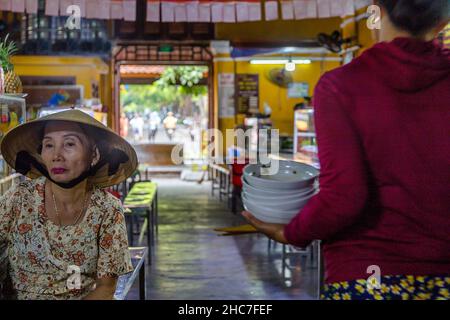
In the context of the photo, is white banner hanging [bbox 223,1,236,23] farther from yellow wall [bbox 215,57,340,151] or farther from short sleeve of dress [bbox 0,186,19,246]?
yellow wall [bbox 215,57,340,151]

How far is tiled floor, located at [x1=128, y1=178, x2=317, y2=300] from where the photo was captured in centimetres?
563

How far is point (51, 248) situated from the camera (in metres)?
2.23

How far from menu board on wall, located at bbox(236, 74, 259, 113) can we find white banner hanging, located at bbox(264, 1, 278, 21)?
816 cm

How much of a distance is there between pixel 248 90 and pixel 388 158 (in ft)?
44.5

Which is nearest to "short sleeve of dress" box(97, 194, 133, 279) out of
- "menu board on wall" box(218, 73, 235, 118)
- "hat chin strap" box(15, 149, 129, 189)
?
"hat chin strap" box(15, 149, 129, 189)

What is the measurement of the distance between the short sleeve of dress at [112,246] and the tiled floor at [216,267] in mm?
3187

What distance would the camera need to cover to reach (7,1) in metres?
5.61

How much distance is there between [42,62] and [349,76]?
12916 mm

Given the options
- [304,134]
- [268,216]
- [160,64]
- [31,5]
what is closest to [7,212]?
[268,216]

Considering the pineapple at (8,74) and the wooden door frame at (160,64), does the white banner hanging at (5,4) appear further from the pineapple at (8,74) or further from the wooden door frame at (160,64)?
the wooden door frame at (160,64)

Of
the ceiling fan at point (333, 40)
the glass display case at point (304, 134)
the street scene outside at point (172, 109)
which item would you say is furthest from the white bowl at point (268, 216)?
the street scene outside at point (172, 109)

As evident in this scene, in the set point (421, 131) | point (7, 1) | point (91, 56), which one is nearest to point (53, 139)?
point (421, 131)
